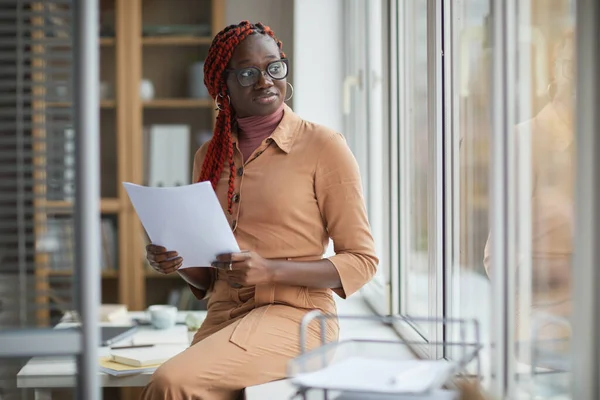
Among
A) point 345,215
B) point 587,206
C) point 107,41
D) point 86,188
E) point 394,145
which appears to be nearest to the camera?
point 587,206

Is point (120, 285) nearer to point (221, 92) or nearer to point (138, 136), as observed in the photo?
point (138, 136)

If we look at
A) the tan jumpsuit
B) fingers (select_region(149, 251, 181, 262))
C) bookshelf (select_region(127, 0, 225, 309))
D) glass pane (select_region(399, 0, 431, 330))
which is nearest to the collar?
the tan jumpsuit

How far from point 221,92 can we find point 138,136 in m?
1.83

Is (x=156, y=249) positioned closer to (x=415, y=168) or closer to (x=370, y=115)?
(x=415, y=168)

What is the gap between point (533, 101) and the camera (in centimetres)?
134

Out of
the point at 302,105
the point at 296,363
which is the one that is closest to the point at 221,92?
the point at 296,363

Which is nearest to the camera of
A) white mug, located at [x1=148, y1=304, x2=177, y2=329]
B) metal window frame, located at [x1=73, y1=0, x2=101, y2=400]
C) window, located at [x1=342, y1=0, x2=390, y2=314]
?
metal window frame, located at [x1=73, y1=0, x2=101, y2=400]

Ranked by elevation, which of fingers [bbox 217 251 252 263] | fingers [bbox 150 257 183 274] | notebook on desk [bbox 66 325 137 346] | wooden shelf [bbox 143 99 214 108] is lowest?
notebook on desk [bbox 66 325 137 346]

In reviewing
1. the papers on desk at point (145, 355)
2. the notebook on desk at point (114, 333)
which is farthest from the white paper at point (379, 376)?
the notebook on desk at point (114, 333)

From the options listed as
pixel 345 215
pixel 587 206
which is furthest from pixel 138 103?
pixel 587 206

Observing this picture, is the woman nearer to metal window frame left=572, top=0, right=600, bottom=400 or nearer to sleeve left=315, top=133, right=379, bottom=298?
sleeve left=315, top=133, right=379, bottom=298

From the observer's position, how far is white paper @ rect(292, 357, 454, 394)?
1.07 metres

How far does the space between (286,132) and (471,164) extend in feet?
1.50

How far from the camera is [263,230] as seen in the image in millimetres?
1871
